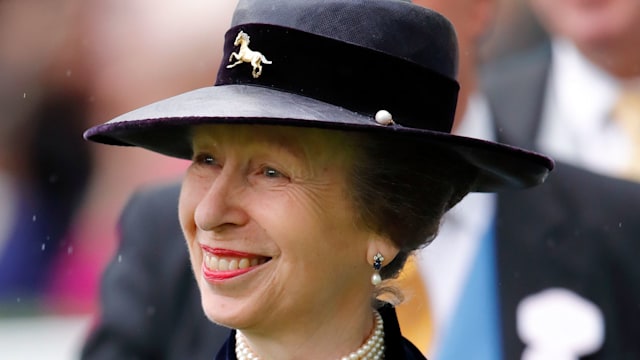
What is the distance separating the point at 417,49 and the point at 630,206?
178cm

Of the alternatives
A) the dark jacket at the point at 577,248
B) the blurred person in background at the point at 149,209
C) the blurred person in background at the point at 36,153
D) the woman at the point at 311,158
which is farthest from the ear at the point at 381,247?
the blurred person in background at the point at 36,153

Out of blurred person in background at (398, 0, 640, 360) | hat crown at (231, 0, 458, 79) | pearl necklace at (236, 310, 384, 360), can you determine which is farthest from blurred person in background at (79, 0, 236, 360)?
hat crown at (231, 0, 458, 79)

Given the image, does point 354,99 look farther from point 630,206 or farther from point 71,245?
point 71,245

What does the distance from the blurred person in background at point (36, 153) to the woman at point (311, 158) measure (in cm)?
204

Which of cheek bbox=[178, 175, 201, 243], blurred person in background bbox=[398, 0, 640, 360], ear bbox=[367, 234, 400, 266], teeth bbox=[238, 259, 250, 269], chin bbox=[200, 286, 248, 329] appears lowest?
blurred person in background bbox=[398, 0, 640, 360]

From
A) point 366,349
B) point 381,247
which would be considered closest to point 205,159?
point 381,247

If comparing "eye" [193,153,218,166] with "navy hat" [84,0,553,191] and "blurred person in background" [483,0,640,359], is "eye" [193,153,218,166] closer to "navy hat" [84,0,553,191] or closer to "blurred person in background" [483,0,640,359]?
"navy hat" [84,0,553,191]

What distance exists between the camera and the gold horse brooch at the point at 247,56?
1761 millimetres

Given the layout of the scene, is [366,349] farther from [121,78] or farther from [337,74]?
[121,78]

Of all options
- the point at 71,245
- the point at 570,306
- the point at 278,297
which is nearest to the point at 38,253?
the point at 71,245

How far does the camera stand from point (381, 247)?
72.7 inches

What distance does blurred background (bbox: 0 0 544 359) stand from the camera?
3.71 m

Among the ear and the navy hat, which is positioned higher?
the navy hat

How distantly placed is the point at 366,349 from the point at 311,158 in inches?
14.8
